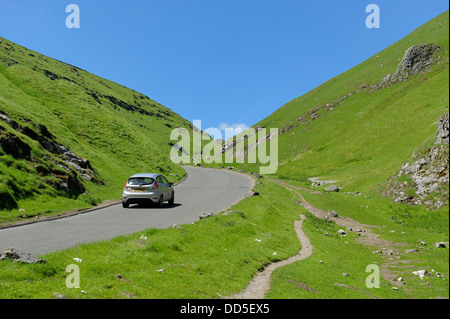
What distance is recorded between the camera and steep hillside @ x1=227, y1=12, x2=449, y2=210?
57.4 m

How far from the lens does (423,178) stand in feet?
105

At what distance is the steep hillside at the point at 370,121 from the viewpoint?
5735 cm

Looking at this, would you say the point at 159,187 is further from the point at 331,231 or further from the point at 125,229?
the point at 331,231

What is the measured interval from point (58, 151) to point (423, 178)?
37970mm

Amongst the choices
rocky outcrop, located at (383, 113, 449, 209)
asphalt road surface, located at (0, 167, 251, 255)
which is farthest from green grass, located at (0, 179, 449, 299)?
rocky outcrop, located at (383, 113, 449, 209)

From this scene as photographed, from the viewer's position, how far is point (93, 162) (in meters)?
41.8

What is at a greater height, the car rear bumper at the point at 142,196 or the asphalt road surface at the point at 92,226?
the car rear bumper at the point at 142,196

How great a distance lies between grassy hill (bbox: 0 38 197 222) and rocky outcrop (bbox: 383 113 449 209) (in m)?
30.1

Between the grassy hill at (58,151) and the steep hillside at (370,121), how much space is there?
32877 mm

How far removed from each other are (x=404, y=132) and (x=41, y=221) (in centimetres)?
6638
